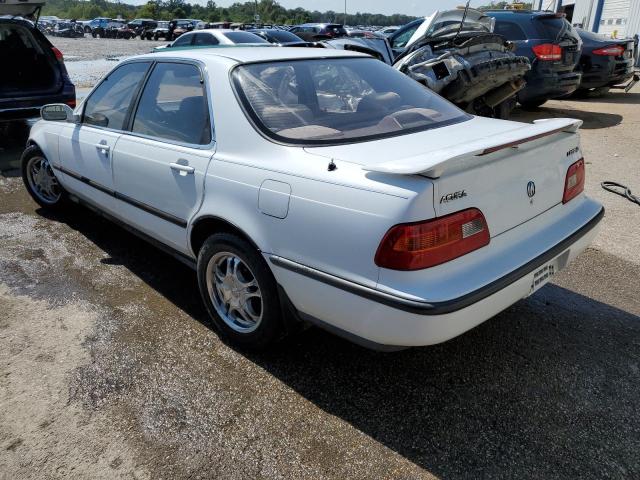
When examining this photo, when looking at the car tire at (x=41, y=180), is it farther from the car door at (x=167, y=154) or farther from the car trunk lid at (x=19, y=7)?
the car trunk lid at (x=19, y=7)

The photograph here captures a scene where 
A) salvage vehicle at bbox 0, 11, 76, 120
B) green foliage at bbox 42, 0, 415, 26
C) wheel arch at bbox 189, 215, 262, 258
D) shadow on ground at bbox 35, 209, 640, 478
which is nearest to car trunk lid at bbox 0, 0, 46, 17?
salvage vehicle at bbox 0, 11, 76, 120

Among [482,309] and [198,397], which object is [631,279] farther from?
[198,397]

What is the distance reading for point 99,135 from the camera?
12.8 ft

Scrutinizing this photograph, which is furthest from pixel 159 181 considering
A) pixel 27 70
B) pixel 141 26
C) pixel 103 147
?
pixel 141 26

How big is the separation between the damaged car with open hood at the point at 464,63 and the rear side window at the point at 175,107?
4277 mm

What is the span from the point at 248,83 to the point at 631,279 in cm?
301

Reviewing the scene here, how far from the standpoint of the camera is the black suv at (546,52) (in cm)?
902

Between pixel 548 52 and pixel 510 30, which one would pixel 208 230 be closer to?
pixel 548 52

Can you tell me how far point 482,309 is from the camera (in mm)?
2273

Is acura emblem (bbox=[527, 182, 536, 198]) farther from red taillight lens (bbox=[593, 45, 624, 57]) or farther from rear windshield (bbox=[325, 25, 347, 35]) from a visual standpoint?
rear windshield (bbox=[325, 25, 347, 35])

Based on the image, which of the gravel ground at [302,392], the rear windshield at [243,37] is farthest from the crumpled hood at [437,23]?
the rear windshield at [243,37]

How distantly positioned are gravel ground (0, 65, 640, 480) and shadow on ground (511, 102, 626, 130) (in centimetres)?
652

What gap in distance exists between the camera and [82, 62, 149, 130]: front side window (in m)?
3.73

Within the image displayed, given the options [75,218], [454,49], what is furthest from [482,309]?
[454,49]
